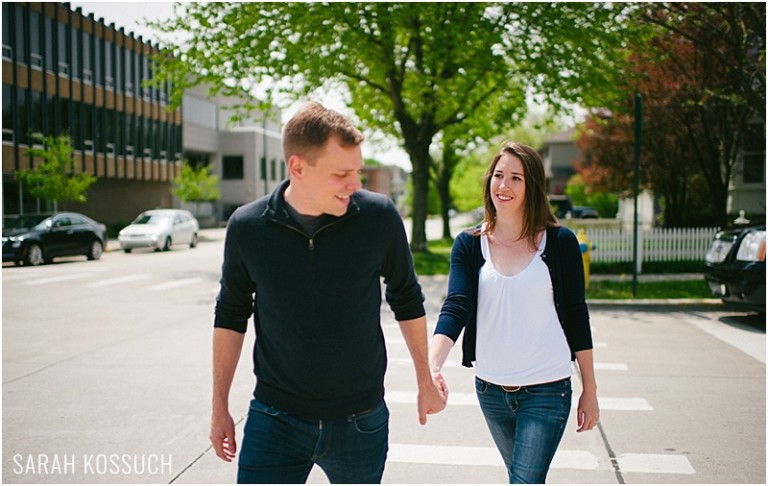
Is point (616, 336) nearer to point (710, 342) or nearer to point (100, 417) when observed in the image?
point (710, 342)

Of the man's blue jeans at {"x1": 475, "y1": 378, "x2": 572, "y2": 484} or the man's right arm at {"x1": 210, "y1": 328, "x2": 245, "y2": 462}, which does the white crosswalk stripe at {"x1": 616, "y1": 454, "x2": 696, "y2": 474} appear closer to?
the man's blue jeans at {"x1": 475, "y1": 378, "x2": 572, "y2": 484}

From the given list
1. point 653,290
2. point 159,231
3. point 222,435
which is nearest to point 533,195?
point 222,435

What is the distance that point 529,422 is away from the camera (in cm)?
302

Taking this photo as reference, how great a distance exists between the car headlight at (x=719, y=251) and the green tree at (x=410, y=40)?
27.8ft

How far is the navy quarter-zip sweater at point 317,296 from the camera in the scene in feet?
8.48

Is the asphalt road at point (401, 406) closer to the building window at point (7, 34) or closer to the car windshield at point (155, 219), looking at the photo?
the car windshield at point (155, 219)

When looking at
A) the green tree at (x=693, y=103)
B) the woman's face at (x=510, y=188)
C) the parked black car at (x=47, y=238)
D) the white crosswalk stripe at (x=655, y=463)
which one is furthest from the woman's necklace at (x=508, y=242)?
the parked black car at (x=47, y=238)

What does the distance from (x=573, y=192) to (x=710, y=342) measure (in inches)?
1992

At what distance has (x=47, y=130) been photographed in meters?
36.9

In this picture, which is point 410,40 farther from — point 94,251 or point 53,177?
point 53,177

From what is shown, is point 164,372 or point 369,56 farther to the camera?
point 369,56

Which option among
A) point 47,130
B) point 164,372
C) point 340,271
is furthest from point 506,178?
point 47,130

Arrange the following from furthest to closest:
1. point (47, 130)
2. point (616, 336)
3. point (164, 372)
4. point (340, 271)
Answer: point (47, 130), point (616, 336), point (164, 372), point (340, 271)

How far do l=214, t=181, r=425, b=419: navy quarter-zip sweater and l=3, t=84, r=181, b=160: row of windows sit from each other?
3523cm
